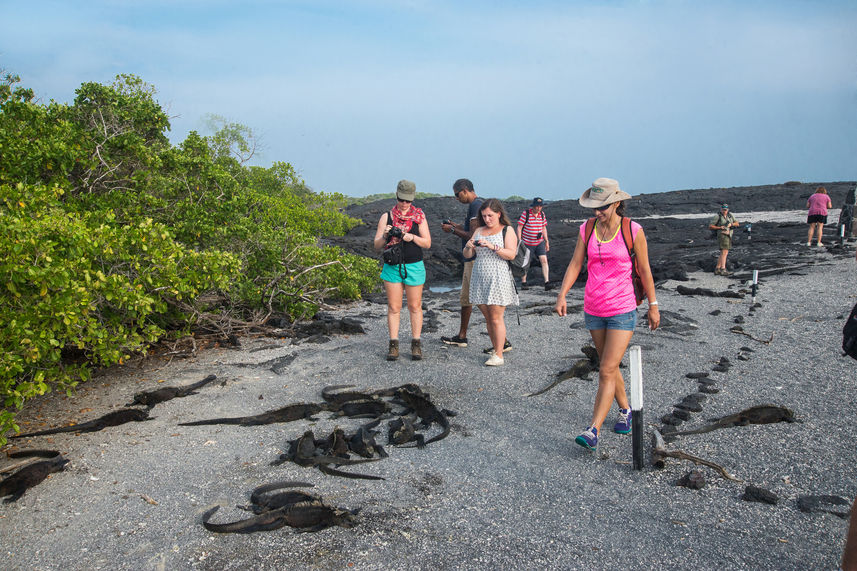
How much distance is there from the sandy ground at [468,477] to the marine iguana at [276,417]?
99mm

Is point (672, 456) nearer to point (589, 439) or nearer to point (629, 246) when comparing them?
point (589, 439)

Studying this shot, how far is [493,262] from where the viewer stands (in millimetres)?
6648

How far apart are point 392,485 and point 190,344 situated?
5.10 meters

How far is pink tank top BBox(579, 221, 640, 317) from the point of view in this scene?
431cm

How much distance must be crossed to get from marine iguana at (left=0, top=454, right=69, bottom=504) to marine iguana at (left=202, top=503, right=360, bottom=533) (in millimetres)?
1439

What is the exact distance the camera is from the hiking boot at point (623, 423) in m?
4.84

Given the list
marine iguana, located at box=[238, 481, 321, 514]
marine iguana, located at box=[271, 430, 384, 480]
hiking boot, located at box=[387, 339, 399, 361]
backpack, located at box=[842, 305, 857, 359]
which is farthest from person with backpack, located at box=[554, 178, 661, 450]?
hiking boot, located at box=[387, 339, 399, 361]

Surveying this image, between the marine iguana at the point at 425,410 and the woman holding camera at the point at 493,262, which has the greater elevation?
the woman holding camera at the point at 493,262

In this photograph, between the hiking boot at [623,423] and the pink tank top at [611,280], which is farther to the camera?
the hiking boot at [623,423]

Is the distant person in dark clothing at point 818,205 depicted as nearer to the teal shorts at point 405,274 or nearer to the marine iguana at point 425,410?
the teal shorts at point 405,274

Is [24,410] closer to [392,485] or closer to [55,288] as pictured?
[55,288]

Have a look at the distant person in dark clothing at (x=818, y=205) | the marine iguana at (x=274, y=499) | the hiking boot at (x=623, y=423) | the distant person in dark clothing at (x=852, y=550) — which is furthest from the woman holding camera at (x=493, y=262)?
the distant person in dark clothing at (x=818, y=205)

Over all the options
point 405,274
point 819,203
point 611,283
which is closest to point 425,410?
point 405,274

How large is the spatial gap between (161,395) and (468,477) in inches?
135
